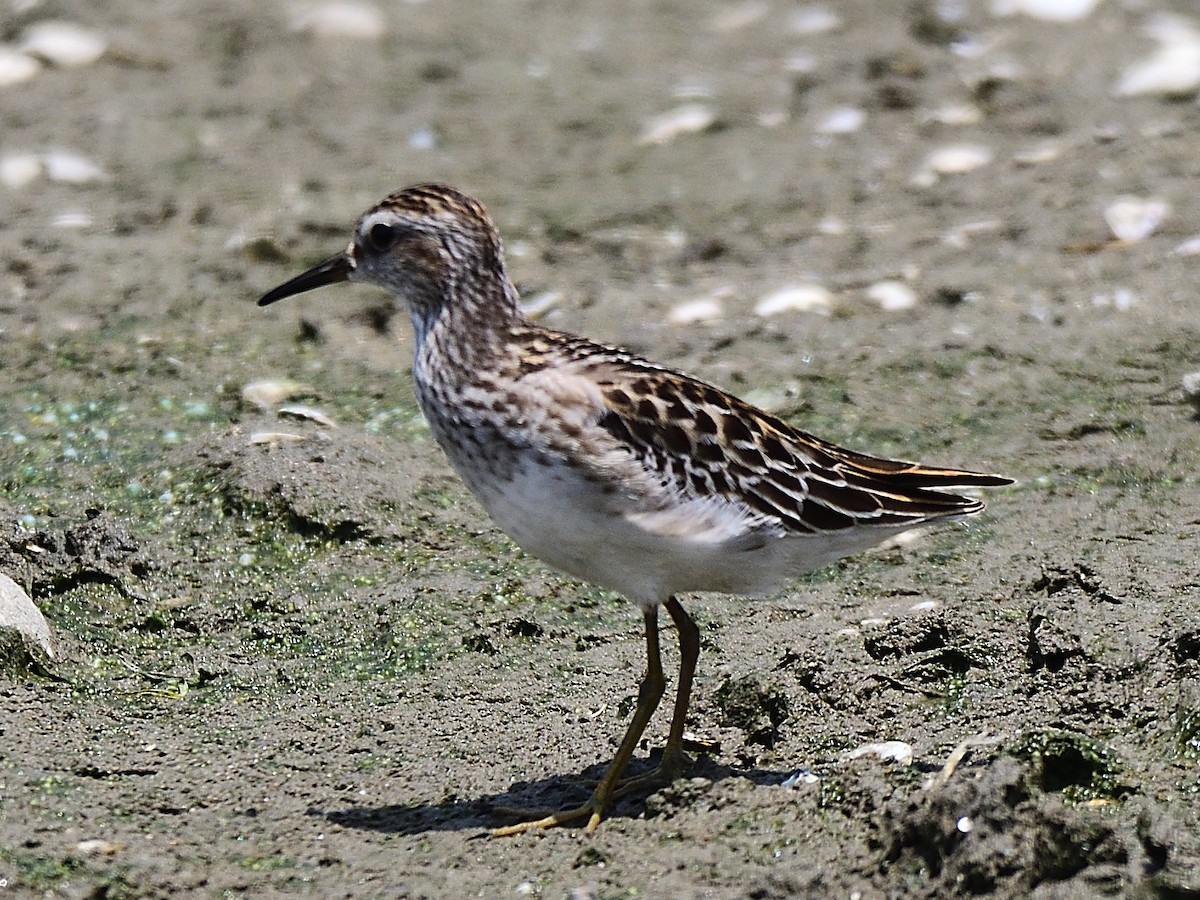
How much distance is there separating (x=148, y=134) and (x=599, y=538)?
6.16 meters

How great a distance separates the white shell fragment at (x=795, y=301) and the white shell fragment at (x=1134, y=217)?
4.89 feet

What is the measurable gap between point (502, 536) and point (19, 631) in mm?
1858

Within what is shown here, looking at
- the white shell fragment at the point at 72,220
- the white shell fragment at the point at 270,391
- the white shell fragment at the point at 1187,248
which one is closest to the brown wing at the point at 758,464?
the white shell fragment at the point at 270,391

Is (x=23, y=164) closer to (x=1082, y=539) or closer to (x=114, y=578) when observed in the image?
(x=114, y=578)


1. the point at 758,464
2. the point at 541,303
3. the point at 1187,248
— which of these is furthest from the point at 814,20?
the point at 758,464

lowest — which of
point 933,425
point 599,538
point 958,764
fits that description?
point 933,425

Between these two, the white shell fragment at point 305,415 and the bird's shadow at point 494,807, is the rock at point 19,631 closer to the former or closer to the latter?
the bird's shadow at point 494,807

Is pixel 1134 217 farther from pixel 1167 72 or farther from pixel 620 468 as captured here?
pixel 620 468

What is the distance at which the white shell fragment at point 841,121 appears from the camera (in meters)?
9.95

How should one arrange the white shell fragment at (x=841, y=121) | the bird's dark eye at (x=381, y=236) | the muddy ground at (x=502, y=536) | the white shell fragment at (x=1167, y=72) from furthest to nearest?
the white shell fragment at (x=841, y=121) < the white shell fragment at (x=1167, y=72) < the bird's dark eye at (x=381, y=236) < the muddy ground at (x=502, y=536)

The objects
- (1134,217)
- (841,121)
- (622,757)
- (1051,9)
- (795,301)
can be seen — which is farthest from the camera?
(1051,9)

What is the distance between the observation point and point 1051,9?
10859mm

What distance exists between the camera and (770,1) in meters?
11.6

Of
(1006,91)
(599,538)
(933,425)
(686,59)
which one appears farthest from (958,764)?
(686,59)
